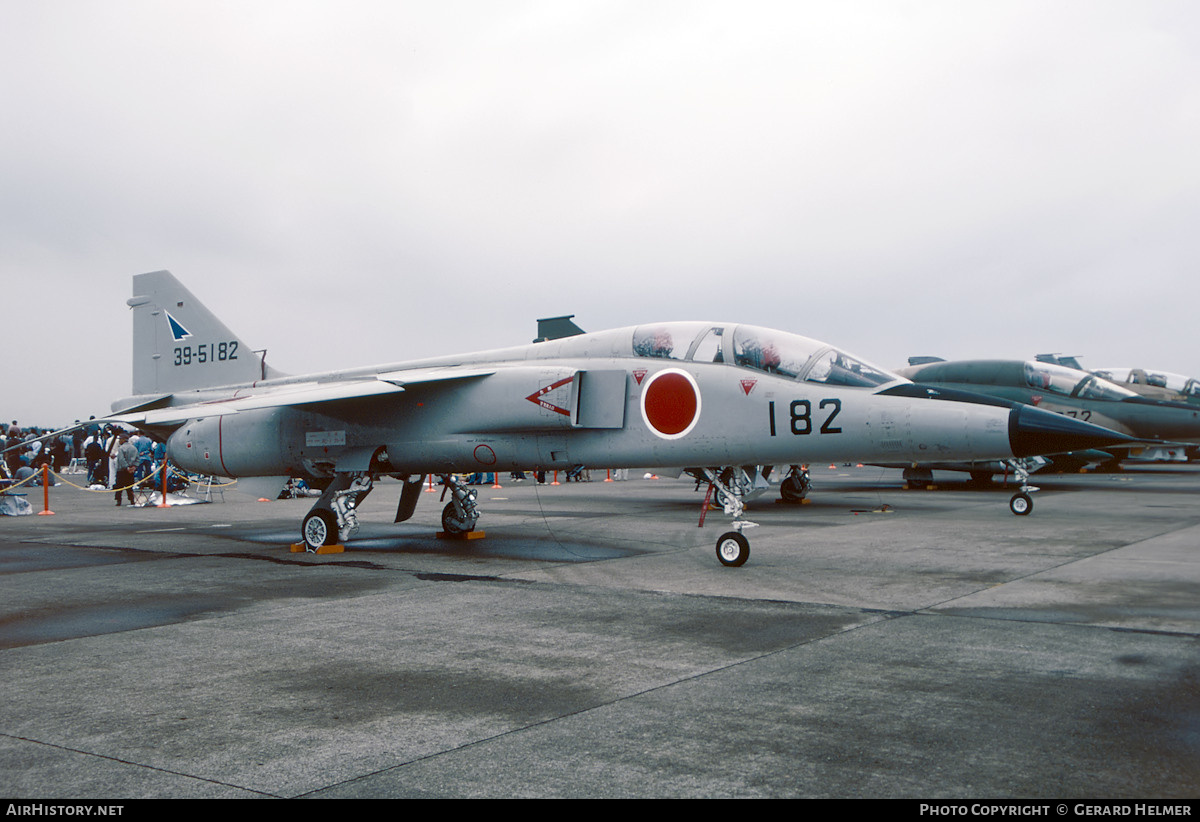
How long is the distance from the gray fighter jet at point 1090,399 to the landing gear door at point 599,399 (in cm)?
1459

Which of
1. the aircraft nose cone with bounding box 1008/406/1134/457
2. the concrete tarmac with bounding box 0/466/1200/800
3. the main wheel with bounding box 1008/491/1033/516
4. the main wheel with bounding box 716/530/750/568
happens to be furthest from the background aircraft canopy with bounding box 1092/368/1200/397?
the main wheel with bounding box 716/530/750/568

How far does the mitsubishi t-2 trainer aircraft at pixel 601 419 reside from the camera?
8656mm

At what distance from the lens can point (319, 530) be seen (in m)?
11.8

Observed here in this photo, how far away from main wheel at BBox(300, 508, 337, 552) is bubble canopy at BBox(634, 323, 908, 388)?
495 cm

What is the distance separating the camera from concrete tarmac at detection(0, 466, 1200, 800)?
3.52 m

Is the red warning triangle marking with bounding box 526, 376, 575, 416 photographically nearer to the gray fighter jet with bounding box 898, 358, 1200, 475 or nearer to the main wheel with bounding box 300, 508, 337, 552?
Answer: the main wheel with bounding box 300, 508, 337, 552

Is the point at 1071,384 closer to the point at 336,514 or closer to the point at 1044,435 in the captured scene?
the point at 1044,435

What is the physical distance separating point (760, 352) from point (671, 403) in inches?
44.0

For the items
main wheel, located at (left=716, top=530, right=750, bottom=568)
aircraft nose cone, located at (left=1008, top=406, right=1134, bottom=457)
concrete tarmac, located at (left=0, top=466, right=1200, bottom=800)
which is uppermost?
aircraft nose cone, located at (left=1008, top=406, right=1134, bottom=457)

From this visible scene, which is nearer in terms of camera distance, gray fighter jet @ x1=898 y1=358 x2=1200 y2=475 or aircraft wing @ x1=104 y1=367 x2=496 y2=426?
aircraft wing @ x1=104 y1=367 x2=496 y2=426

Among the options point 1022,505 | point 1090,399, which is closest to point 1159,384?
point 1090,399

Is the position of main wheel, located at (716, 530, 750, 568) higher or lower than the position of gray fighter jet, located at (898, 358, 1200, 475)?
lower
